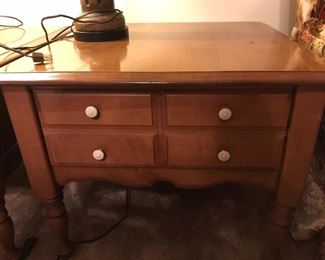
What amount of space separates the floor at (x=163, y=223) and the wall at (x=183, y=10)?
70 centimetres

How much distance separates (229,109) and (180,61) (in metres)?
0.16

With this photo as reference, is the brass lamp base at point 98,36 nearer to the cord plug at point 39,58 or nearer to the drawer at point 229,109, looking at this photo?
the cord plug at point 39,58

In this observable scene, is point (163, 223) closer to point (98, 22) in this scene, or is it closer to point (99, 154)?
point (99, 154)

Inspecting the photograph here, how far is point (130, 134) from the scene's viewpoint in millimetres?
735

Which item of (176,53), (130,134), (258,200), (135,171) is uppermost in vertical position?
(176,53)

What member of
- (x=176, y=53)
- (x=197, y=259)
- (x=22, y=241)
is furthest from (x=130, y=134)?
(x=22, y=241)

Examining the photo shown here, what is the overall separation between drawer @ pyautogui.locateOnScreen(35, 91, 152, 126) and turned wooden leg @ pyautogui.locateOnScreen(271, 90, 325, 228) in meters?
0.32

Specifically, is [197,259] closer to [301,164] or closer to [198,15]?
[301,164]

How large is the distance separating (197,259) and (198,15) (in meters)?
0.91

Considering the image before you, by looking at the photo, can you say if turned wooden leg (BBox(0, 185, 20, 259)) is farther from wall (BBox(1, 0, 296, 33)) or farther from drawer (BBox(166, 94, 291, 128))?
wall (BBox(1, 0, 296, 33))

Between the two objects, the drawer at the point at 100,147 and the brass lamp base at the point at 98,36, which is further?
the brass lamp base at the point at 98,36

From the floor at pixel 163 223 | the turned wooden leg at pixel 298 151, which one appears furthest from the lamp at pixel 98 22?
the floor at pixel 163 223

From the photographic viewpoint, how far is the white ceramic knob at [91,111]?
2.30 feet

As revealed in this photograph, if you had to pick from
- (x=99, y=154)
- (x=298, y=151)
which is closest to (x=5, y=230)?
(x=99, y=154)
